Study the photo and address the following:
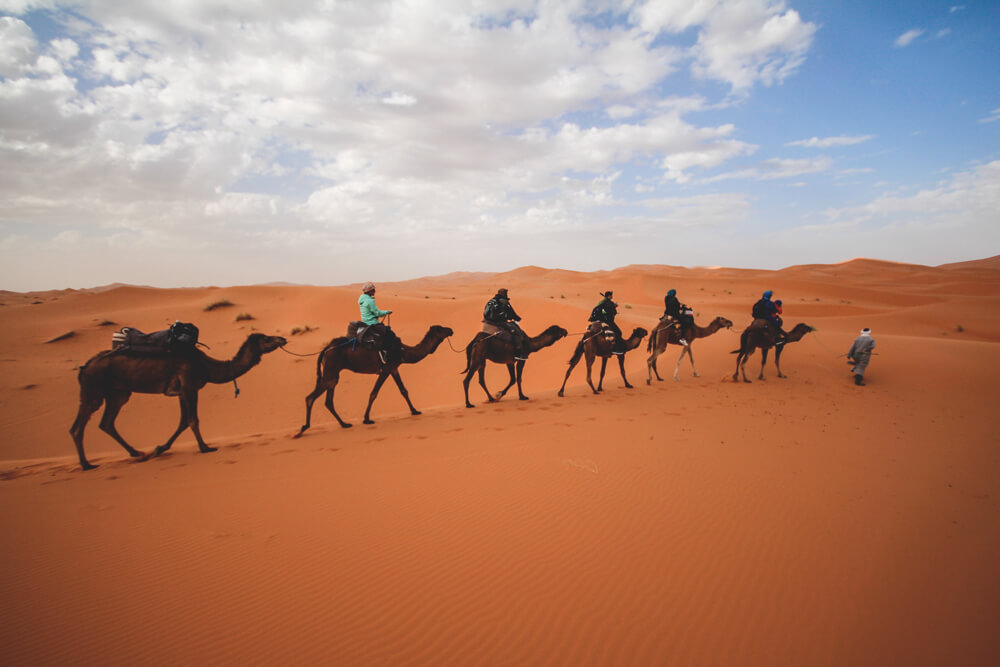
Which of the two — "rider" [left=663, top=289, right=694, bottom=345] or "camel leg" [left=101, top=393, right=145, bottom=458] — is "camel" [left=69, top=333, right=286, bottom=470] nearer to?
"camel leg" [left=101, top=393, right=145, bottom=458]

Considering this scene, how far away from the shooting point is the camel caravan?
7395 millimetres

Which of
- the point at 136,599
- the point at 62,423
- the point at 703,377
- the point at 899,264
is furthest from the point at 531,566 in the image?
the point at 899,264

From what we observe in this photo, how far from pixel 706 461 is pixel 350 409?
445 inches

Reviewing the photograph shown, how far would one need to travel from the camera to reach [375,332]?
9117 mm

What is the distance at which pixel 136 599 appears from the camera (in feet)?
11.5

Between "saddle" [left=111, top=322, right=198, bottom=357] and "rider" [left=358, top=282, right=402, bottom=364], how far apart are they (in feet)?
9.64

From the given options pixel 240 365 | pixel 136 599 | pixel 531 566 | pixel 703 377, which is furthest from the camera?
pixel 703 377

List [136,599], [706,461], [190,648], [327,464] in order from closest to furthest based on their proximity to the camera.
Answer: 1. [190,648]
2. [136,599]
3. [706,461]
4. [327,464]

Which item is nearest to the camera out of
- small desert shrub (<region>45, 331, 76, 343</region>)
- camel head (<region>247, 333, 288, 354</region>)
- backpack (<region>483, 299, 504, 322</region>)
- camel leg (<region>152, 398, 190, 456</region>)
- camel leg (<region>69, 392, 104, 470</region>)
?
camel leg (<region>69, 392, 104, 470</region>)

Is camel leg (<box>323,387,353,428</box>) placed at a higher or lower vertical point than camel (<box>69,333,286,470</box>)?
lower

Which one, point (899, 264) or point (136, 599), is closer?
point (136, 599)

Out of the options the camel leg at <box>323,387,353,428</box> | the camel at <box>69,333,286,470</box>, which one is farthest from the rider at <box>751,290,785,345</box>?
the camel at <box>69,333,286,470</box>

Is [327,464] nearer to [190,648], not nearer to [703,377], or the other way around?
[190,648]

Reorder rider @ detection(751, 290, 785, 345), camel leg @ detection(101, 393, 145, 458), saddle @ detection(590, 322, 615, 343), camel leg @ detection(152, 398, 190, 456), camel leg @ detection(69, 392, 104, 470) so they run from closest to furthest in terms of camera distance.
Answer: camel leg @ detection(69, 392, 104, 470) < camel leg @ detection(101, 393, 145, 458) < camel leg @ detection(152, 398, 190, 456) < saddle @ detection(590, 322, 615, 343) < rider @ detection(751, 290, 785, 345)
